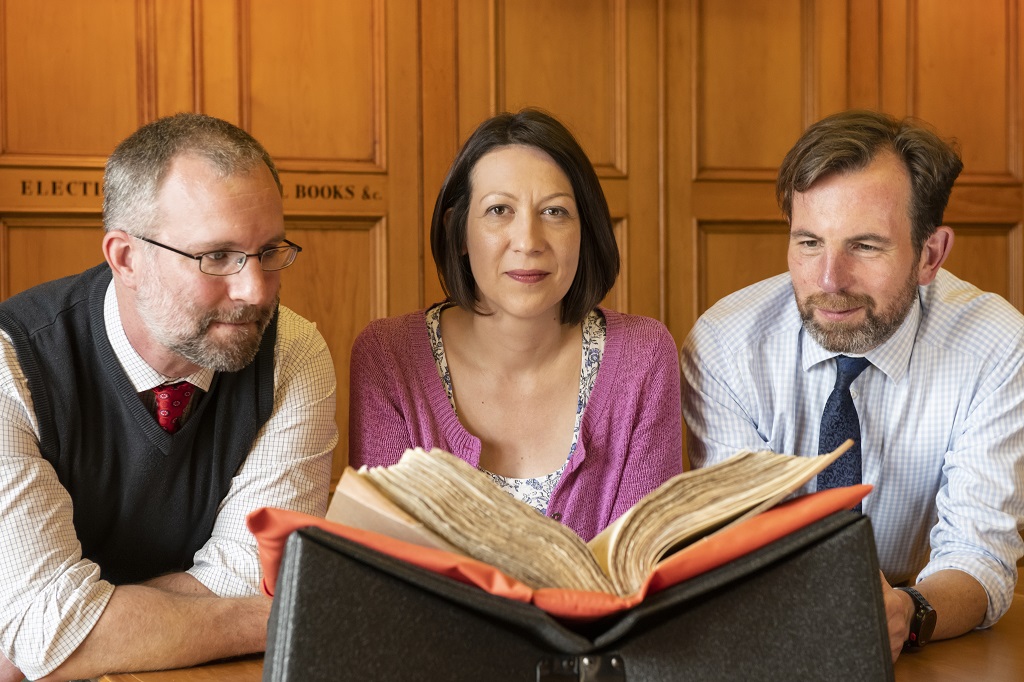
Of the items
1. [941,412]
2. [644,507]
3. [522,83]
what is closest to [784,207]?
[941,412]

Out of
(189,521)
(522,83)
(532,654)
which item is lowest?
(189,521)

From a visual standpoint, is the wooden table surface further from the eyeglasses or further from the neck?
the neck

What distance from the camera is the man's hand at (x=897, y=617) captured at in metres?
1.12

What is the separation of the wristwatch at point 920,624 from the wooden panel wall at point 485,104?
2315 mm

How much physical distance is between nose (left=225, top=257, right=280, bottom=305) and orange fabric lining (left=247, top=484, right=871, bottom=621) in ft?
2.31

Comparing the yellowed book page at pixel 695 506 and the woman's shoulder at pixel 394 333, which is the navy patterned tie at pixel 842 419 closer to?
the woman's shoulder at pixel 394 333

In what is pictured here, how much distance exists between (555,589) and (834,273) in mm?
1110

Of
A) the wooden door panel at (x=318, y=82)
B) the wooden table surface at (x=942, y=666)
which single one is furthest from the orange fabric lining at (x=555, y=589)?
the wooden door panel at (x=318, y=82)

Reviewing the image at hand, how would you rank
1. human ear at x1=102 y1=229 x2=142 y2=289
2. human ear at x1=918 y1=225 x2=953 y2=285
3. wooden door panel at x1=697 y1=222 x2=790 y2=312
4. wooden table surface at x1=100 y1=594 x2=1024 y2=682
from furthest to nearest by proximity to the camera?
wooden door panel at x1=697 y1=222 x2=790 y2=312 → human ear at x1=918 y1=225 x2=953 y2=285 → human ear at x1=102 y1=229 x2=142 y2=289 → wooden table surface at x1=100 y1=594 x2=1024 y2=682

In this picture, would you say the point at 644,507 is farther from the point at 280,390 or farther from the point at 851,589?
the point at 280,390

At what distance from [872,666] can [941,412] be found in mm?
1064

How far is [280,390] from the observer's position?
157cm

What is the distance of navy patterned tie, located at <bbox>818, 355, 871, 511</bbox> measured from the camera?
1673mm

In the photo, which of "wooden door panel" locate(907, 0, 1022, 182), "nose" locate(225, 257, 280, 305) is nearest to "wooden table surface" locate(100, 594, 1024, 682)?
"nose" locate(225, 257, 280, 305)
